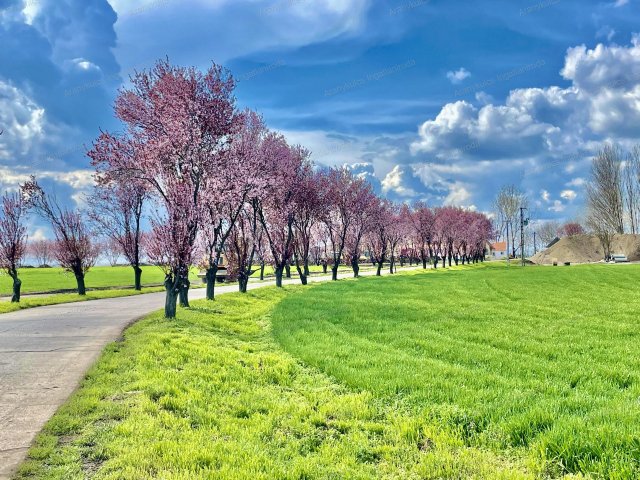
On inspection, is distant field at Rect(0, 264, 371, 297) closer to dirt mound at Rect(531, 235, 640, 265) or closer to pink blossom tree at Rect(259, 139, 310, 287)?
→ pink blossom tree at Rect(259, 139, 310, 287)

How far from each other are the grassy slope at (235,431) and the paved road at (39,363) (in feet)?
1.03

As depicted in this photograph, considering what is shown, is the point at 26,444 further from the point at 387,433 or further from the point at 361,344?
the point at 361,344

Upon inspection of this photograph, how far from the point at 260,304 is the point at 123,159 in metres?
9.76

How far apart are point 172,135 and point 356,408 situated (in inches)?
672

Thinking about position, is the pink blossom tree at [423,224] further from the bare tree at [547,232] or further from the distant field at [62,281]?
the bare tree at [547,232]

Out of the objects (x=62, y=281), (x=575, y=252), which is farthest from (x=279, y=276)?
(x=575, y=252)

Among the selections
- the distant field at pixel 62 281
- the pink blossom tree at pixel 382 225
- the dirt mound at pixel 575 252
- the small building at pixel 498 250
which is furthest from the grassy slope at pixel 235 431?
the small building at pixel 498 250

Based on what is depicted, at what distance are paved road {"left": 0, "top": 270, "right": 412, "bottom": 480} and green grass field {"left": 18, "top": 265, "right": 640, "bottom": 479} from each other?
1.07 ft

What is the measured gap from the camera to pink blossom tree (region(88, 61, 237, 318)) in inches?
766

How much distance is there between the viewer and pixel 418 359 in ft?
28.3

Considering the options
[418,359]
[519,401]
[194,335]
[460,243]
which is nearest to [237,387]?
[418,359]

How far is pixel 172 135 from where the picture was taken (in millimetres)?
→ 19641

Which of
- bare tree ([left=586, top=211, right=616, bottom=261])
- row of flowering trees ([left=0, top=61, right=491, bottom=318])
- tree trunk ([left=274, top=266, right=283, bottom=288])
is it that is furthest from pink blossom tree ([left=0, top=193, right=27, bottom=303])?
bare tree ([left=586, top=211, right=616, bottom=261])

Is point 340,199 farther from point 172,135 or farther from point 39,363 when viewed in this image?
point 39,363
